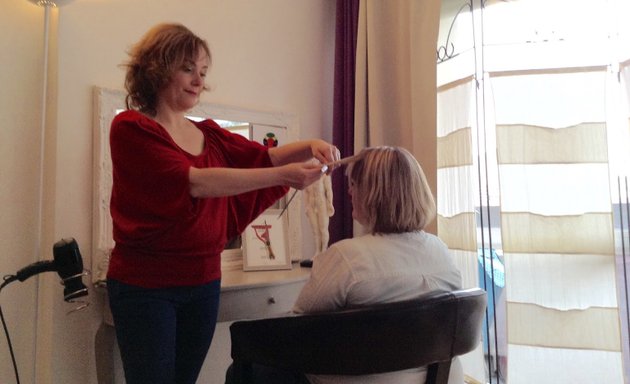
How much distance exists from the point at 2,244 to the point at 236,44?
122 cm

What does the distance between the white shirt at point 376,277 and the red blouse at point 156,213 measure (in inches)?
10.4

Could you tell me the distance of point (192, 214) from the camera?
113 cm

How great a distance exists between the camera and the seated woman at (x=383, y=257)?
105 centimetres

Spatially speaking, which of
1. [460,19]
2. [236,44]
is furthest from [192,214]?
[460,19]

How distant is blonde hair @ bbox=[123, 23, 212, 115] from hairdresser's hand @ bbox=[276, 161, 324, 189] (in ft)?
1.13

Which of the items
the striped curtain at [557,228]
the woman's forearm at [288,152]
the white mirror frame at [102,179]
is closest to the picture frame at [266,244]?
the white mirror frame at [102,179]

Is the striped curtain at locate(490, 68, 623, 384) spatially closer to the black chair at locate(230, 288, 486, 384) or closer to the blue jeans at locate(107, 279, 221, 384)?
the black chair at locate(230, 288, 486, 384)


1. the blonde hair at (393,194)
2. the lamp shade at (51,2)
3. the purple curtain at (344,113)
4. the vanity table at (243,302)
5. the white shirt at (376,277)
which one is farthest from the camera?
the purple curtain at (344,113)

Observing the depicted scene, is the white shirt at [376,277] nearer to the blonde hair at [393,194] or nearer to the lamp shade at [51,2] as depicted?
the blonde hair at [393,194]

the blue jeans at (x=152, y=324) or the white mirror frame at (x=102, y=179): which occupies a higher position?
the white mirror frame at (x=102, y=179)

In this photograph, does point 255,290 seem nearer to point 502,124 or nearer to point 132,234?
point 132,234

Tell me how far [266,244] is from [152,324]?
1067 mm

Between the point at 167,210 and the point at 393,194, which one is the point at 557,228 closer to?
the point at 393,194

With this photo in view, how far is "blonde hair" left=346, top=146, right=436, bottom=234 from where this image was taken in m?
1.17
